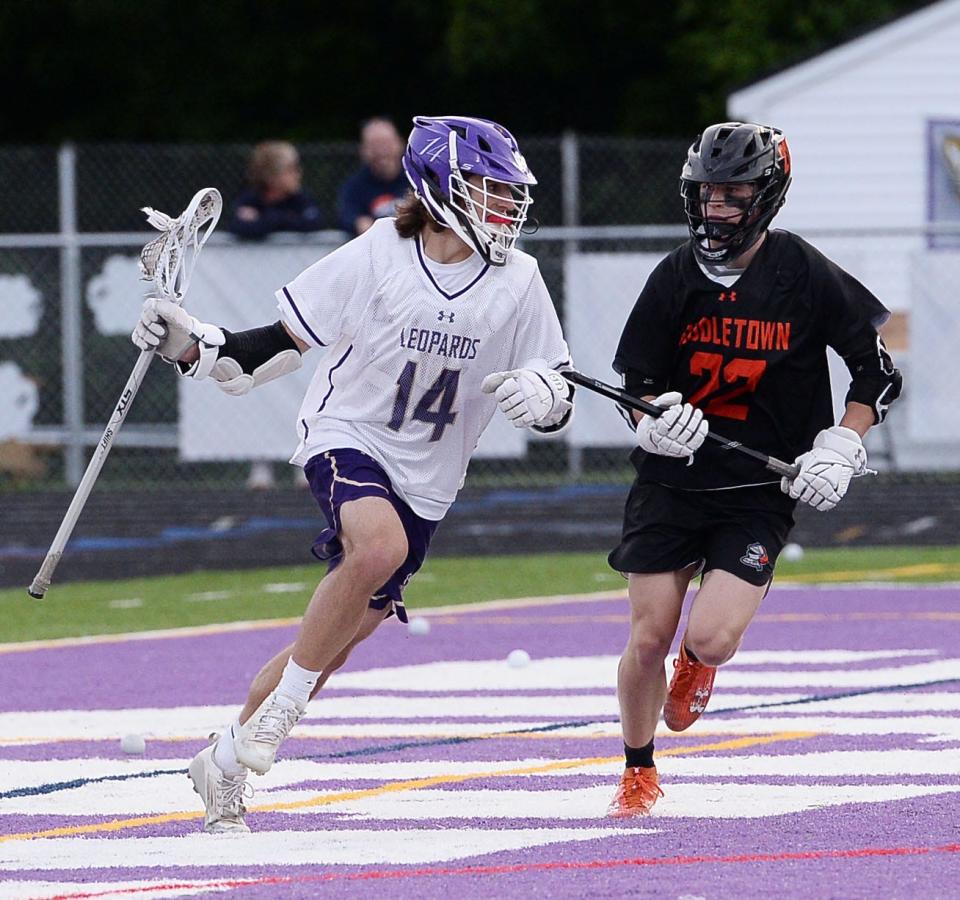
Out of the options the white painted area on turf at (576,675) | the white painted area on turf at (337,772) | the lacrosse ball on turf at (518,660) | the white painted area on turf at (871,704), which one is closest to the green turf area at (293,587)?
the white painted area on turf at (576,675)

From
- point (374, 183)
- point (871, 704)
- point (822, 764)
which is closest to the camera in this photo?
point (822, 764)

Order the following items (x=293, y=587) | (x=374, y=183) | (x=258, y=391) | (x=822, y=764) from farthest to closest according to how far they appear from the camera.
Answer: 1. (x=258, y=391)
2. (x=374, y=183)
3. (x=293, y=587)
4. (x=822, y=764)

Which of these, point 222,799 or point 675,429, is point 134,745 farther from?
point 675,429

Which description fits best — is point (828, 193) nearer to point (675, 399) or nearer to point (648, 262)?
point (648, 262)

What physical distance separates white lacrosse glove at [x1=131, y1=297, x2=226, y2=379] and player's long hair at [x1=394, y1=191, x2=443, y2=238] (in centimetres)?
63

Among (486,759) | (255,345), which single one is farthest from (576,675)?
(255,345)

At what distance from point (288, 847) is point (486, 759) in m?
1.73

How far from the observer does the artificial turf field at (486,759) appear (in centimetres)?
584

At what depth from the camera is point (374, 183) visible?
16469 millimetres

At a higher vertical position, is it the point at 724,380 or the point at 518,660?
the point at 724,380

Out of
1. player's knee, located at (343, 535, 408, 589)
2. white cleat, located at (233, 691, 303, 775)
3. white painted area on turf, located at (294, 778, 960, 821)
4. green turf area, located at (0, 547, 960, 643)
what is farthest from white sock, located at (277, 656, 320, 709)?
green turf area, located at (0, 547, 960, 643)

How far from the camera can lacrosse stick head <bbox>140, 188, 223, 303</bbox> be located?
23.1 ft

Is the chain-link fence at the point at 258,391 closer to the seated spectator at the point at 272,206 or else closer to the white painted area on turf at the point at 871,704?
the seated spectator at the point at 272,206

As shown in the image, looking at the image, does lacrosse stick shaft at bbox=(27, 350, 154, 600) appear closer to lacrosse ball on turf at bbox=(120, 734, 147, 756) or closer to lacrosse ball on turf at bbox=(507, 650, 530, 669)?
lacrosse ball on turf at bbox=(120, 734, 147, 756)
